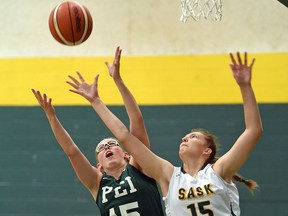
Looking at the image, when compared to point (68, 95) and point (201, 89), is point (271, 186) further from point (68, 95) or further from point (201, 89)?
point (68, 95)

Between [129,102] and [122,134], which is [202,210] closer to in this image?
[122,134]

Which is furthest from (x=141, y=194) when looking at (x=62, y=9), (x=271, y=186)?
(x=271, y=186)

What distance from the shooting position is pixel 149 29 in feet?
20.9

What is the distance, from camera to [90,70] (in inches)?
248

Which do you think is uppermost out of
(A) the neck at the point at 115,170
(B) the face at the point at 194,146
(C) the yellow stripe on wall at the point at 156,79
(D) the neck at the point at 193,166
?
(C) the yellow stripe on wall at the point at 156,79

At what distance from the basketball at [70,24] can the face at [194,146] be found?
4.19ft

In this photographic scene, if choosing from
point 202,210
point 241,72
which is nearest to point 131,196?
point 202,210

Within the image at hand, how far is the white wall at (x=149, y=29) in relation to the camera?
246 inches

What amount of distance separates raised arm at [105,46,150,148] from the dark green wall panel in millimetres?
2390

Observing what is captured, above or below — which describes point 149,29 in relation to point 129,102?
above

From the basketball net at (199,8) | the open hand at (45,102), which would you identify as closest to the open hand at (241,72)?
the open hand at (45,102)

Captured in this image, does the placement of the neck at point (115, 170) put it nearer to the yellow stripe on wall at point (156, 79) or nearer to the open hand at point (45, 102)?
the open hand at point (45, 102)

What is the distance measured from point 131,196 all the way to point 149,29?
2992 mm

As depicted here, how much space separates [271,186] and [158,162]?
2.82 m
